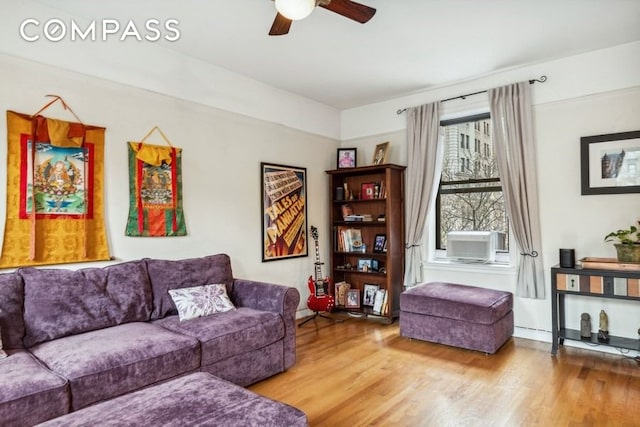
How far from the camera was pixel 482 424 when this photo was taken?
228cm

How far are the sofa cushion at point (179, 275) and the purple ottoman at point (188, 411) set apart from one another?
134 centimetres

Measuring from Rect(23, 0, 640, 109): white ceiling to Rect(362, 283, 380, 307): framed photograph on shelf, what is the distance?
2.39m

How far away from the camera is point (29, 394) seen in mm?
1794

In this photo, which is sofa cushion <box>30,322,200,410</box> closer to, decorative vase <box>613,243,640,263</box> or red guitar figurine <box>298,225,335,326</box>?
red guitar figurine <box>298,225,335,326</box>

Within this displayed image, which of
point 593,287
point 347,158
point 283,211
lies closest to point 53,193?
point 283,211

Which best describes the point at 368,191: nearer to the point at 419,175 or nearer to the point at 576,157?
the point at 419,175

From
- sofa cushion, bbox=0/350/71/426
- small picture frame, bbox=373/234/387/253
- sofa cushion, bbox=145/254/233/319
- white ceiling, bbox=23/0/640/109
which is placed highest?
white ceiling, bbox=23/0/640/109

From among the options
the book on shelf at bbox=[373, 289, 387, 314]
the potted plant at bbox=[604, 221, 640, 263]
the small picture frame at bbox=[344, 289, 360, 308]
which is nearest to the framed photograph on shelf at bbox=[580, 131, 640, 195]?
the potted plant at bbox=[604, 221, 640, 263]

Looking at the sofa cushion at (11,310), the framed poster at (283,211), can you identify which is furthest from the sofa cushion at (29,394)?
the framed poster at (283,211)

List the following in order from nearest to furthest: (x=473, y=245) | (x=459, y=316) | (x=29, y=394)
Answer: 1. (x=29, y=394)
2. (x=459, y=316)
3. (x=473, y=245)

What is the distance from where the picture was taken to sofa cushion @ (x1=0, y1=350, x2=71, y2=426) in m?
1.74

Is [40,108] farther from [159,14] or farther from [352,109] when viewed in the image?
[352,109]

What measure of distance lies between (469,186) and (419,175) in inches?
22.0

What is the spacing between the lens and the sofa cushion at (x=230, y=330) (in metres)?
2.60
